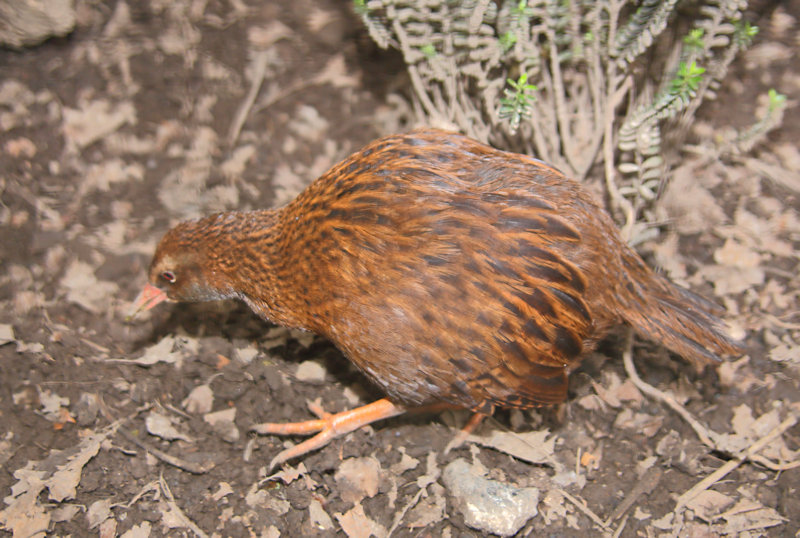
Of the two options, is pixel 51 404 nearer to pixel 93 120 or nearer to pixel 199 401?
pixel 199 401

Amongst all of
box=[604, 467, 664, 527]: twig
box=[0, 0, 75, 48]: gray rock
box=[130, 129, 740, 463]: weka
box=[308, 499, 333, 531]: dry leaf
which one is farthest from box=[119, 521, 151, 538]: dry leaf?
box=[0, 0, 75, 48]: gray rock

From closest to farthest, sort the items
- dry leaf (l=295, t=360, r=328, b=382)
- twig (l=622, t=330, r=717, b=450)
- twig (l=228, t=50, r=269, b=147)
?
twig (l=622, t=330, r=717, b=450)
dry leaf (l=295, t=360, r=328, b=382)
twig (l=228, t=50, r=269, b=147)

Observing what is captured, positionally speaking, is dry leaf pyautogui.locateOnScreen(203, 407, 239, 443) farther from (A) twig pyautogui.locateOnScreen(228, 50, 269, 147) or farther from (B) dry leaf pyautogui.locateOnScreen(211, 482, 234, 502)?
(A) twig pyautogui.locateOnScreen(228, 50, 269, 147)

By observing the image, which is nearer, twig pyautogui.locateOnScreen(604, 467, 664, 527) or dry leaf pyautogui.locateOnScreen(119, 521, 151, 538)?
dry leaf pyautogui.locateOnScreen(119, 521, 151, 538)

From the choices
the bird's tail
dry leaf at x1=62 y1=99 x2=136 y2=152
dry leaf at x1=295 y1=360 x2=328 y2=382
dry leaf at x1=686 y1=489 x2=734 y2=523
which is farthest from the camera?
dry leaf at x1=62 y1=99 x2=136 y2=152

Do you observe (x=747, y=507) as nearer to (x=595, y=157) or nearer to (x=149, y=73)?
(x=595, y=157)

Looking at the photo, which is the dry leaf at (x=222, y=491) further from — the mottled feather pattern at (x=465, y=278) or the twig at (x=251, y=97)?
the twig at (x=251, y=97)

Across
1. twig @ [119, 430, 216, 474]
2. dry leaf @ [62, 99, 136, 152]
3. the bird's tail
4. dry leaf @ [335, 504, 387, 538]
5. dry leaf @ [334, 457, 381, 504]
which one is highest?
dry leaf @ [62, 99, 136, 152]

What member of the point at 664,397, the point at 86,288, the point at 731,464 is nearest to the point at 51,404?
the point at 86,288
